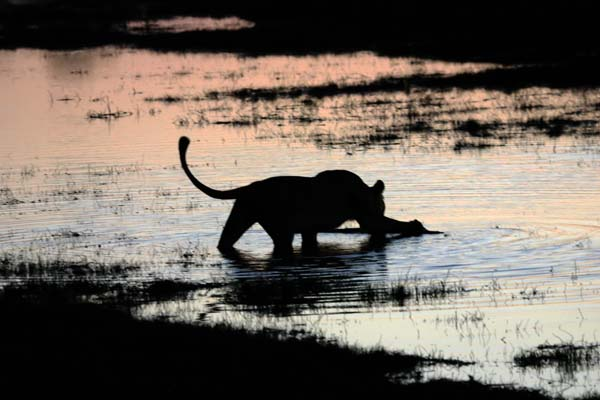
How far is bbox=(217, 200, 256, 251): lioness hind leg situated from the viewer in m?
14.6

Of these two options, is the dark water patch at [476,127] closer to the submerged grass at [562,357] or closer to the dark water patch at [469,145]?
the dark water patch at [469,145]

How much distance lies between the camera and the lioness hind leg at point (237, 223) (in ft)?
47.9

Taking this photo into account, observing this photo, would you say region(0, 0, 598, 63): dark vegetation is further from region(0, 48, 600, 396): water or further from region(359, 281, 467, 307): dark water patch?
region(359, 281, 467, 307): dark water patch

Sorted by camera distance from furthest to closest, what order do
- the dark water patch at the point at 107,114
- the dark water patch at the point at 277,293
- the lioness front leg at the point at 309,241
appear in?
the dark water patch at the point at 107,114 < the lioness front leg at the point at 309,241 < the dark water patch at the point at 277,293

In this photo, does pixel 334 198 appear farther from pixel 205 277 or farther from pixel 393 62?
pixel 393 62

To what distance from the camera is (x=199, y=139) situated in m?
24.2

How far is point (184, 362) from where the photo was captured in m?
8.94

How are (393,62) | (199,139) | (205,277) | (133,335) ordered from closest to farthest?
(133,335) < (205,277) < (199,139) < (393,62)

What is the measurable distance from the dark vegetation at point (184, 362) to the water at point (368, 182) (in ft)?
2.47

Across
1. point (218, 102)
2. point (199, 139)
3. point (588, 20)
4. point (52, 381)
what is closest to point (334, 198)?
point (52, 381)

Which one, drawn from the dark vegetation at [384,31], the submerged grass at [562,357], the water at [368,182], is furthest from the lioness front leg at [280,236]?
the dark vegetation at [384,31]

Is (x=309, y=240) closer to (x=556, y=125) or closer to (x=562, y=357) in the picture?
(x=562, y=357)

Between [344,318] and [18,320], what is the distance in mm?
2567

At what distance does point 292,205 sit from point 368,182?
433 cm
